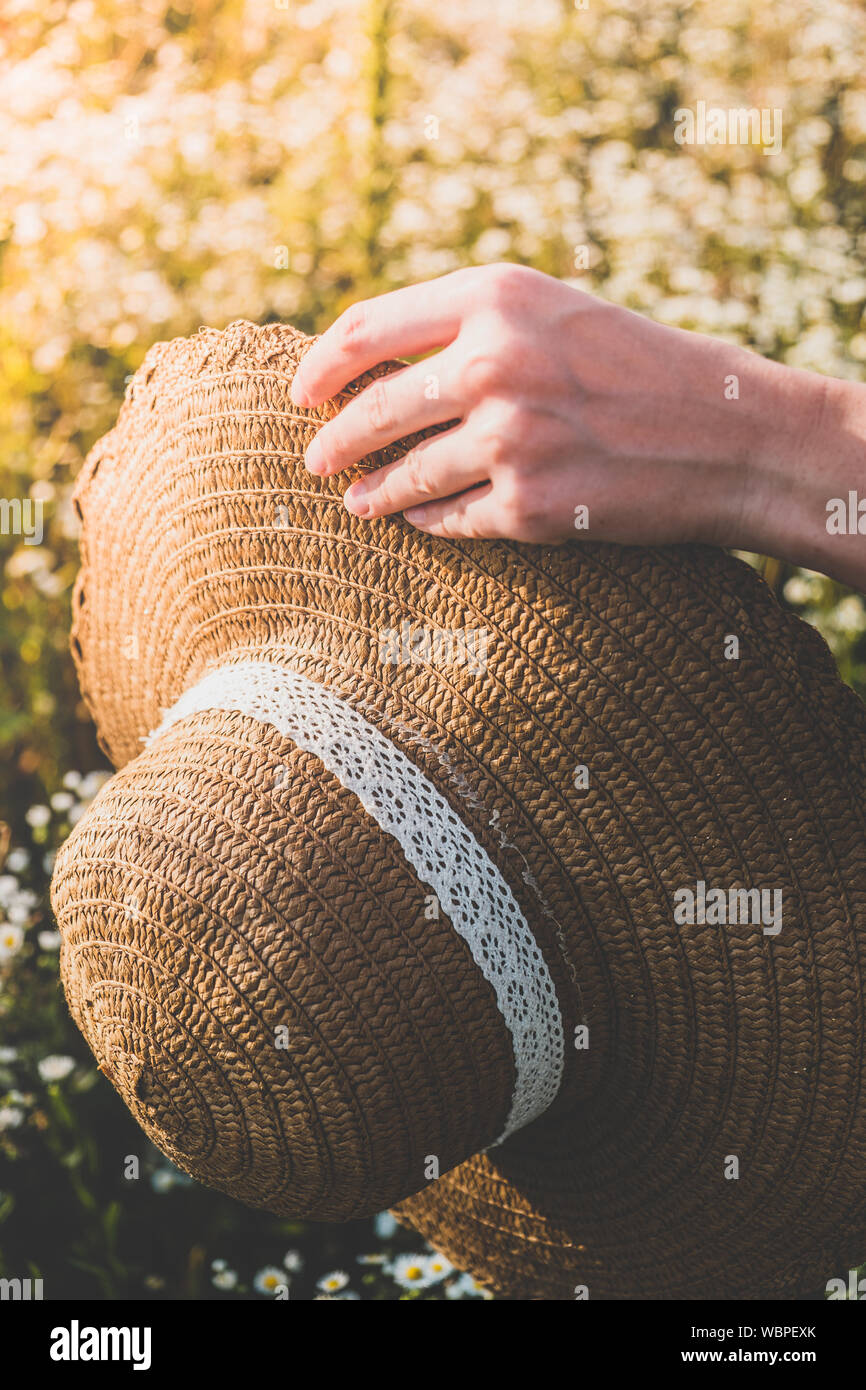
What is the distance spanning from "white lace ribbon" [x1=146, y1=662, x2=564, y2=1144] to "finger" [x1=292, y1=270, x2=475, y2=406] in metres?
0.22

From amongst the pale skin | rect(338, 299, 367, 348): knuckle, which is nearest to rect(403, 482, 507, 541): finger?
the pale skin

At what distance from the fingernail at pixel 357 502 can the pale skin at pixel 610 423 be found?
7 centimetres

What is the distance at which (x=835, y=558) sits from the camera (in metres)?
0.75

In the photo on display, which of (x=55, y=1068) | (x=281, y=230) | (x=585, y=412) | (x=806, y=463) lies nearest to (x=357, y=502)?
(x=585, y=412)

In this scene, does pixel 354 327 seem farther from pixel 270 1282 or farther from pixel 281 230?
pixel 281 230

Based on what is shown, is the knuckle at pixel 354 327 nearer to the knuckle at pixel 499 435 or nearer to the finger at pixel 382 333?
the finger at pixel 382 333

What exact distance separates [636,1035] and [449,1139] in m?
0.16

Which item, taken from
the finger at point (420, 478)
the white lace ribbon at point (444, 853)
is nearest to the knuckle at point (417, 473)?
the finger at point (420, 478)

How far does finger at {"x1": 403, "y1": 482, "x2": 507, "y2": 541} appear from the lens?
2.47 ft

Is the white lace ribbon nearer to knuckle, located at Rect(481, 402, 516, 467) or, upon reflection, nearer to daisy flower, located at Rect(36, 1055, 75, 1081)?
knuckle, located at Rect(481, 402, 516, 467)

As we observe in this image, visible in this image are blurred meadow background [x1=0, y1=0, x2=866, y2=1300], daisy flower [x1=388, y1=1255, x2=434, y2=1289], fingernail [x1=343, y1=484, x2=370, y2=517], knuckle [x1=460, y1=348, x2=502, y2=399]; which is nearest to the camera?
knuckle [x1=460, y1=348, x2=502, y2=399]

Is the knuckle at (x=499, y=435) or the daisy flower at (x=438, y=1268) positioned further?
the daisy flower at (x=438, y=1268)

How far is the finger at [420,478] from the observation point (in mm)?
747

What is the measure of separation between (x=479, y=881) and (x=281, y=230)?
2103mm
